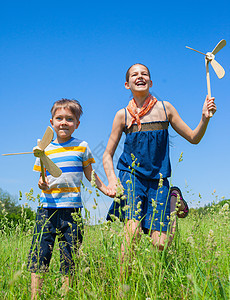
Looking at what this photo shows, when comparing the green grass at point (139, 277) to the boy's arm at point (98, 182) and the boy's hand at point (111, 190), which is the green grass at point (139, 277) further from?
the boy's arm at point (98, 182)

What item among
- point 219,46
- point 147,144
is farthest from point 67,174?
point 219,46

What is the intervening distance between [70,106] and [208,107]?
4.69 ft

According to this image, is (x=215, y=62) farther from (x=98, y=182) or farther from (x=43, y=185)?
(x=43, y=185)

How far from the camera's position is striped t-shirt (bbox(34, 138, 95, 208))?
10.8 ft

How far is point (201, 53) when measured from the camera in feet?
10.6

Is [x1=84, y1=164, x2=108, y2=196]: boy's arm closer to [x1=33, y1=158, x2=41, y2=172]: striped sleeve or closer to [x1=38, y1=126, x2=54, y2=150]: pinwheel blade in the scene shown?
[x1=33, y1=158, x2=41, y2=172]: striped sleeve

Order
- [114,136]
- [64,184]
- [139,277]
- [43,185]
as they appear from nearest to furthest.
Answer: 1. [139,277]
2. [43,185]
3. [64,184]
4. [114,136]

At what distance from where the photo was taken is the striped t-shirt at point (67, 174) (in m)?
3.29

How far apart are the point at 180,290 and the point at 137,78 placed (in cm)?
217

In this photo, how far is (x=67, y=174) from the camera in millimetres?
3326

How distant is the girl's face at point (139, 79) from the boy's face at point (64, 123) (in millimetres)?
718

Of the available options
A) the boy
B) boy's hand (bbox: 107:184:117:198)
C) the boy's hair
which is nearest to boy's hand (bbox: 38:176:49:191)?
the boy

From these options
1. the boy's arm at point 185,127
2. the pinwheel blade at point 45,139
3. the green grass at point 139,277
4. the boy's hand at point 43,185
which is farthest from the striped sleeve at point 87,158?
the green grass at point 139,277

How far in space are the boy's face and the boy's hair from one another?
1.5 inches
